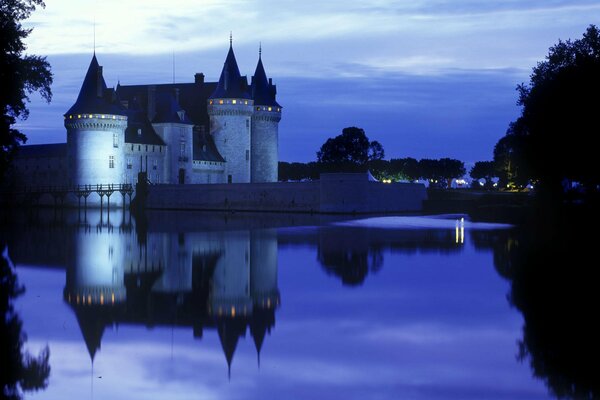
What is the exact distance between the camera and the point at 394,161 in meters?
123

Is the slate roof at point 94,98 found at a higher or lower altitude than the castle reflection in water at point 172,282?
higher

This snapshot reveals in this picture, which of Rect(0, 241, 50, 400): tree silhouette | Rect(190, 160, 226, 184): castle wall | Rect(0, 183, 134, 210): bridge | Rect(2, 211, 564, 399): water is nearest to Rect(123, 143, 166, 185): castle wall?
Rect(0, 183, 134, 210): bridge

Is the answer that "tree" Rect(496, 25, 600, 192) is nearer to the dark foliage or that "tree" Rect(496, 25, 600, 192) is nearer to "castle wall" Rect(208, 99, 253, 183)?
the dark foliage

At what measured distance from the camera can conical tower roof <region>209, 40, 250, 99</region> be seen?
70.9 meters

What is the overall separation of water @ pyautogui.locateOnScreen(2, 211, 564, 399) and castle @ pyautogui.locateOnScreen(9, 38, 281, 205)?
4286cm

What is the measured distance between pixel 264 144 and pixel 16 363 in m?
64.5

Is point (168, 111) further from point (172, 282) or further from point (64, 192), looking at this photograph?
point (172, 282)

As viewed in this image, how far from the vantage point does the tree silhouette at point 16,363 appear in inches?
341

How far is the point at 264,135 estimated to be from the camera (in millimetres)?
73688

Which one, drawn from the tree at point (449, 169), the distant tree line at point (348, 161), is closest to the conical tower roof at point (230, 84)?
the distant tree line at point (348, 161)

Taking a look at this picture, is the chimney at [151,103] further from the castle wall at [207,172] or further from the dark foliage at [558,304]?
the dark foliage at [558,304]

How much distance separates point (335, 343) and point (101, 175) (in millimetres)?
56491

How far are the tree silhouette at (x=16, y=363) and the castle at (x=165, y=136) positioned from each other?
53.3 m

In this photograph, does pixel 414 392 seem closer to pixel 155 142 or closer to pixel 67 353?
pixel 67 353
